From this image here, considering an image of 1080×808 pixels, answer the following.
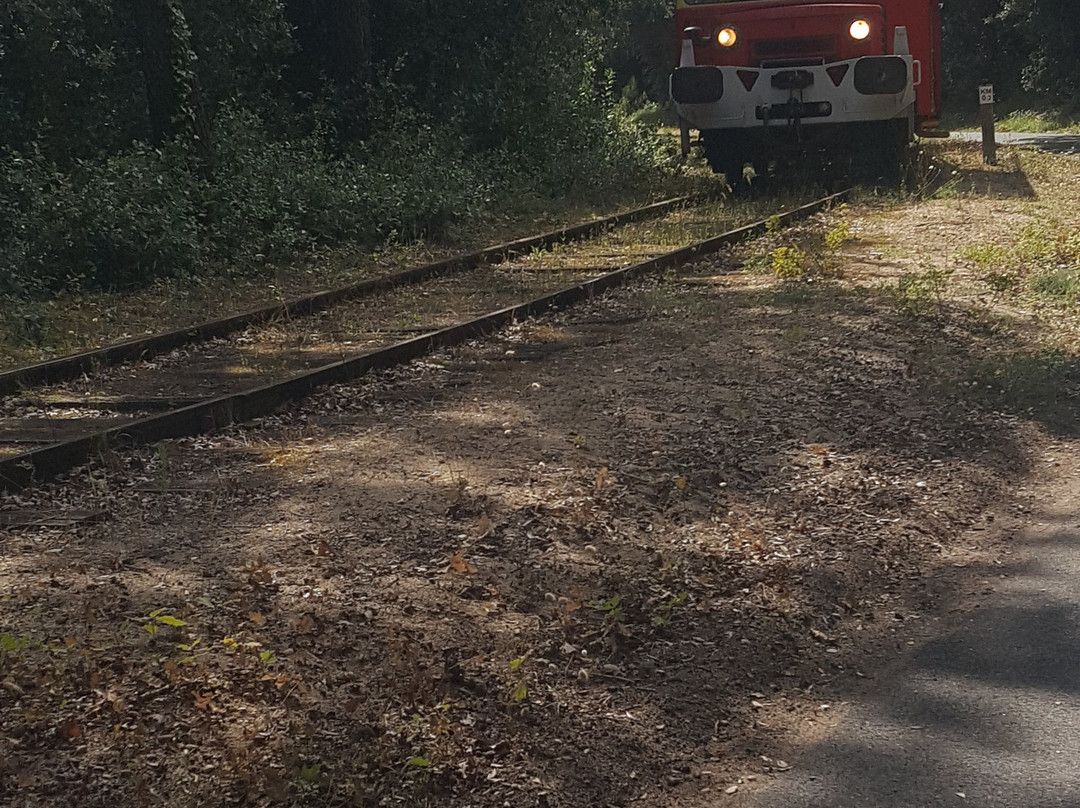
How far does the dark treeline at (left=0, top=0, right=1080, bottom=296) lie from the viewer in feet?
37.9

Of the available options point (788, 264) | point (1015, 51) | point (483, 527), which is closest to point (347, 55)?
point (788, 264)

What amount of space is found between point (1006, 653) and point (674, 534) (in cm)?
130

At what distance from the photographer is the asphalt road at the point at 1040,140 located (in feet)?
81.3

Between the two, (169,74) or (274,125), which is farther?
(274,125)

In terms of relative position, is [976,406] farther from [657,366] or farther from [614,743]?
[614,743]

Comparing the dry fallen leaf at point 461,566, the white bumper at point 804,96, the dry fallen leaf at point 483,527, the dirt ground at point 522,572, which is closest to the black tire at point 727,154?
the white bumper at point 804,96

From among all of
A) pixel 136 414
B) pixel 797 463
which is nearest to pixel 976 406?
pixel 797 463

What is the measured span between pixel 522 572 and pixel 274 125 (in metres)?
13.0

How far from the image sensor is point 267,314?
9305 mm

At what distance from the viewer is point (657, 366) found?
758 centimetres

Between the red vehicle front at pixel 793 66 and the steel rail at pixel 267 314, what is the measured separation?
6.21 ft

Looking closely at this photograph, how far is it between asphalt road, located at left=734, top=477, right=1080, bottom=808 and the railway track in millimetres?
3352

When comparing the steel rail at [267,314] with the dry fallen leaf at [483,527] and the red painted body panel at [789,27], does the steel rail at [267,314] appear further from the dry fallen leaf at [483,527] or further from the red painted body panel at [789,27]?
the dry fallen leaf at [483,527]

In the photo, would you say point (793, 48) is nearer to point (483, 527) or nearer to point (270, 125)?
point (270, 125)
